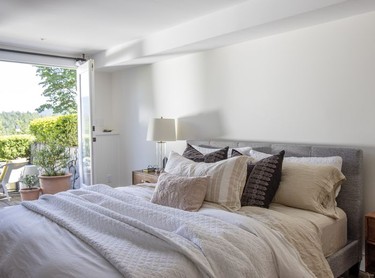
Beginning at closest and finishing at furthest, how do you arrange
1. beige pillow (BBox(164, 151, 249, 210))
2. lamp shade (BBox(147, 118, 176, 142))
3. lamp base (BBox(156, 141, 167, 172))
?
beige pillow (BBox(164, 151, 249, 210)) → lamp shade (BBox(147, 118, 176, 142)) → lamp base (BBox(156, 141, 167, 172))

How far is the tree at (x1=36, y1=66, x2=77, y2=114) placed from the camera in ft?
25.6

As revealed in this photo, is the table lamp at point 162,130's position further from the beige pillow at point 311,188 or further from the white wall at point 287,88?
the beige pillow at point 311,188

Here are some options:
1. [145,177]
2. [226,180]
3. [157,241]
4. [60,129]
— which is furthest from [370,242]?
[60,129]

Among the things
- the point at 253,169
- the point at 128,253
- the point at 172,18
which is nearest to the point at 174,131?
the point at 172,18

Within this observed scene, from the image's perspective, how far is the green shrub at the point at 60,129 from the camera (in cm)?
687

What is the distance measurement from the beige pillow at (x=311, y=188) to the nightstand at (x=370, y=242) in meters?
0.22

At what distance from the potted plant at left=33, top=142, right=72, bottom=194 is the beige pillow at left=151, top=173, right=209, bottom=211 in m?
3.13

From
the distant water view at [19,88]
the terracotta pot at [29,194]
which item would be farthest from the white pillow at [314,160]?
the distant water view at [19,88]

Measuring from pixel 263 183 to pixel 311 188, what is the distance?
352 mm

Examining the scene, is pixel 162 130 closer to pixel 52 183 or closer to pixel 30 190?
pixel 52 183

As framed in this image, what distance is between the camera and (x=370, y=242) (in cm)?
235

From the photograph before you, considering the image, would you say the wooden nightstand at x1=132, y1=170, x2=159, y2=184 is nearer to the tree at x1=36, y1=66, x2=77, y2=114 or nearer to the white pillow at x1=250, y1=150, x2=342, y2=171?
the white pillow at x1=250, y1=150, x2=342, y2=171

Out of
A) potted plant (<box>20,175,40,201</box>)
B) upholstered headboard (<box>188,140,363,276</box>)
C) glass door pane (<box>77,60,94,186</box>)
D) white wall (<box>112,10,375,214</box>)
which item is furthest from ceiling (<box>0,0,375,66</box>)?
potted plant (<box>20,175,40,201</box>)

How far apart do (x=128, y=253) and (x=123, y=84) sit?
4117 mm
